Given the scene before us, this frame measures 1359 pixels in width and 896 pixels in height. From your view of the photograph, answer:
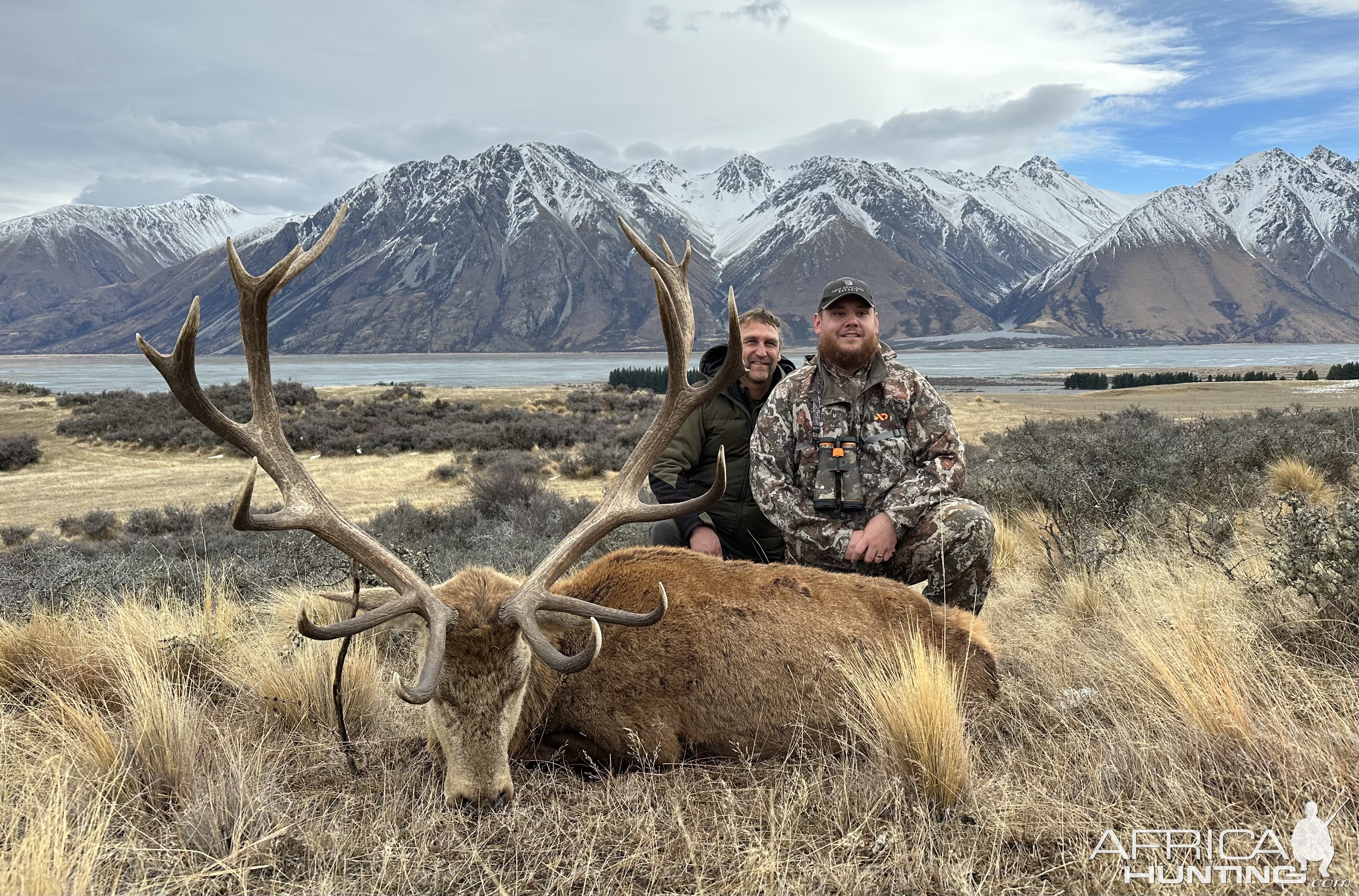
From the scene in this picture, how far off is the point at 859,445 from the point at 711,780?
2.81 metres

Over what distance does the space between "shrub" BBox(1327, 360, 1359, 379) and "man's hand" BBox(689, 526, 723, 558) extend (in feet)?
203

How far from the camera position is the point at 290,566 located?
8.72 metres

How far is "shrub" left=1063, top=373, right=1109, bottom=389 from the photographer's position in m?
61.8

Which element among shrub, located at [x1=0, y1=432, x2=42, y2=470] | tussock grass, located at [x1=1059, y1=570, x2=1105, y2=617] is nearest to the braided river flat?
shrub, located at [x1=0, y1=432, x2=42, y2=470]

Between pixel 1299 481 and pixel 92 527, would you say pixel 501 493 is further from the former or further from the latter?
pixel 1299 481

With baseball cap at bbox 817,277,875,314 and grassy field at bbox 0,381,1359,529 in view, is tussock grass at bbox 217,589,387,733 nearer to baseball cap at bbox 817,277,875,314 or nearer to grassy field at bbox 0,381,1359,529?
baseball cap at bbox 817,277,875,314

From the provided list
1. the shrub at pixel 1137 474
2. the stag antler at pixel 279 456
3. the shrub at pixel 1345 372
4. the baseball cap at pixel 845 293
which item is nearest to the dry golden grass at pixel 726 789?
the stag antler at pixel 279 456

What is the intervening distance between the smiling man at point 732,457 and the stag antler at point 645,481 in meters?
2.06

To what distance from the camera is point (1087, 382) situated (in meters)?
63.6

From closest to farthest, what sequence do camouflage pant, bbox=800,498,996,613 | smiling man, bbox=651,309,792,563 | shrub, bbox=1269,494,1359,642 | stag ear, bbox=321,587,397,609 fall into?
1. stag ear, bbox=321,587,397,609
2. shrub, bbox=1269,494,1359,642
3. camouflage pant, bbox=800,498,996,613
4. smiling man, bbox=651,309,792,563

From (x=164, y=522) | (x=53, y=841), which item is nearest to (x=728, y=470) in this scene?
(x=53, y=841)

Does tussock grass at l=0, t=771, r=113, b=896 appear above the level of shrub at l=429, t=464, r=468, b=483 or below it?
above

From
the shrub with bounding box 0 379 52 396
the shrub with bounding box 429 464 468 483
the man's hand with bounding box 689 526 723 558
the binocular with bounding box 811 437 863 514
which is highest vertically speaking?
the shrub with bounding box 0 379 52 396

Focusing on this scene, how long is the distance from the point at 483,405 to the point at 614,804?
36063 millimetres
